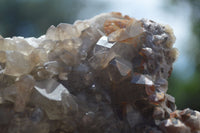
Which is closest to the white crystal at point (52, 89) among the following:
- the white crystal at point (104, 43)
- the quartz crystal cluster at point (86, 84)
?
the quartz crystal cluster at point (86, 84)

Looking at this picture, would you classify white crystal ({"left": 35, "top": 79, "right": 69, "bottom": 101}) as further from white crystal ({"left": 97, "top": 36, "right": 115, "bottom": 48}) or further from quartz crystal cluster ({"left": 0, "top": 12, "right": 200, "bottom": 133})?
white crystal ({"left": 97, "top": 36, "right": 115, "bottom": 48})

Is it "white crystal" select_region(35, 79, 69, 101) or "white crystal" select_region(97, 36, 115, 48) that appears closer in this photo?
"white crystal" select_region(35, 79, 69, 101)

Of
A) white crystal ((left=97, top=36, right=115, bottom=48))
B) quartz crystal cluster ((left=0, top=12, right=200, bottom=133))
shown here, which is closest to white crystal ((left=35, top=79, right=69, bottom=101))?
quartz crystal cluster ((left=0, top=12, right=200, bottom=133))

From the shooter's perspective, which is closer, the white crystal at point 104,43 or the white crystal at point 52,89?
the white crystal at point 52,89

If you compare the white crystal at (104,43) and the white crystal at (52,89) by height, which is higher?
the white crystal at (104,43)

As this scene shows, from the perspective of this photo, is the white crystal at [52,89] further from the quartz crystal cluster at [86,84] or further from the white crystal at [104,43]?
the white crystal at [104,43]

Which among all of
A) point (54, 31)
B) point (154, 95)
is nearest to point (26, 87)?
point (54, 31)

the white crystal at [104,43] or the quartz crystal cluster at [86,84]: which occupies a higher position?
the white crystal at [104,43]

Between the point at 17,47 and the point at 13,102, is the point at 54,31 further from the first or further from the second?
the point at 13,102
